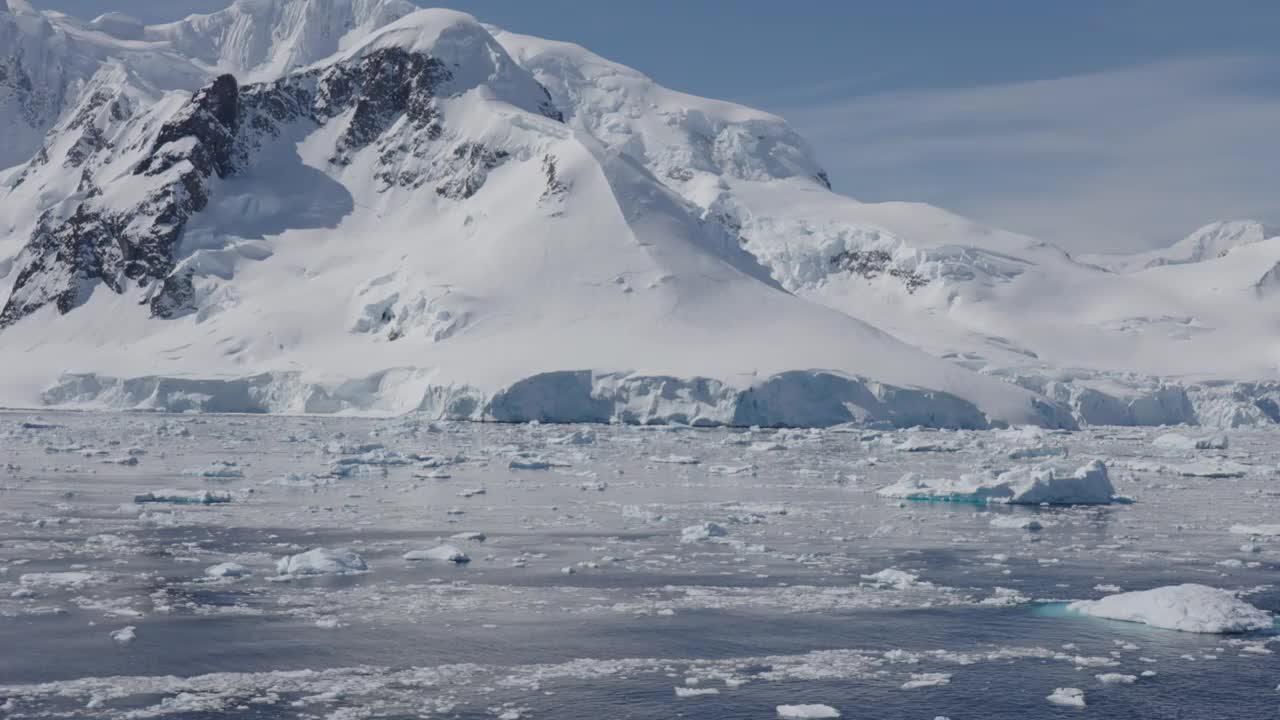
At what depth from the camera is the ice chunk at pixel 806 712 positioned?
1294 cm

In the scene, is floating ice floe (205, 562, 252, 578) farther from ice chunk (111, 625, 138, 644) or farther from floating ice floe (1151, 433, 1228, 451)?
floating ice floe (1151, 433, 1228, 451)

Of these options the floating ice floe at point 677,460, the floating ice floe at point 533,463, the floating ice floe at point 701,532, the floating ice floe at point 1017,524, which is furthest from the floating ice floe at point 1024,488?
the floating ice floe at point 533,463

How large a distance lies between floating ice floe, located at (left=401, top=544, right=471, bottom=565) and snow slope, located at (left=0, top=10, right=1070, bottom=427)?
168 feet

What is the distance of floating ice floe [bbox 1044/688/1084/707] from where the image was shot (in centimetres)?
1356

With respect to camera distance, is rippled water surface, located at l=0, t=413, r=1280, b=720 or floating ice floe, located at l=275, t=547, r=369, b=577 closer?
rippled water surface, located at l=0, t=413, r=1280, b=720

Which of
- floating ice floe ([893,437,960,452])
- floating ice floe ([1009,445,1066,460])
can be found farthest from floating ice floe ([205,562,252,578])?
floating ice floe ([893,437,960,452])

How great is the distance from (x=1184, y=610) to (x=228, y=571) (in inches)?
585

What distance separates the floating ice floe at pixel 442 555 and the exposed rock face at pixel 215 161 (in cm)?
9518

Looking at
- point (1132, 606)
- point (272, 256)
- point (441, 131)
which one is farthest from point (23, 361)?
point (1132, 606)

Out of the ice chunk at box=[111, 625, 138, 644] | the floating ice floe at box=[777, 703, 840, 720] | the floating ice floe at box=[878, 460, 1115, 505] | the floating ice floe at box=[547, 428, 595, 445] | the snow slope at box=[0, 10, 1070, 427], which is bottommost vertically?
the floating ice floe at box=[777, 703, 840, 720]

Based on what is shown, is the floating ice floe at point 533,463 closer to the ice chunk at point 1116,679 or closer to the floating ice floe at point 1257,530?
the floating ice floe at point 1257,530

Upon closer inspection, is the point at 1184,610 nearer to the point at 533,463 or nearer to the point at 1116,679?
the point at 1116,679

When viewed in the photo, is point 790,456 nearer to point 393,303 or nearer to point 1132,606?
A: point 1132,606

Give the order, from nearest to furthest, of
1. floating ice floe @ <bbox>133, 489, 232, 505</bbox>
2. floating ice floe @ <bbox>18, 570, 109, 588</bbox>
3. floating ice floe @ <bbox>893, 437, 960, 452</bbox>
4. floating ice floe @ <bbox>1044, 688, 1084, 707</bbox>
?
floating ice floe @ <bbox>1044, 688, 1084, 707</bbox>, floating ice floe @ <bbox>18, 570, 109, 588</bbox>, floating ice floe @ <bbox>133, 489, 232, 505</bbox>, floating ice floe @ <bbox>893, 437, 960, 452</bbox>
